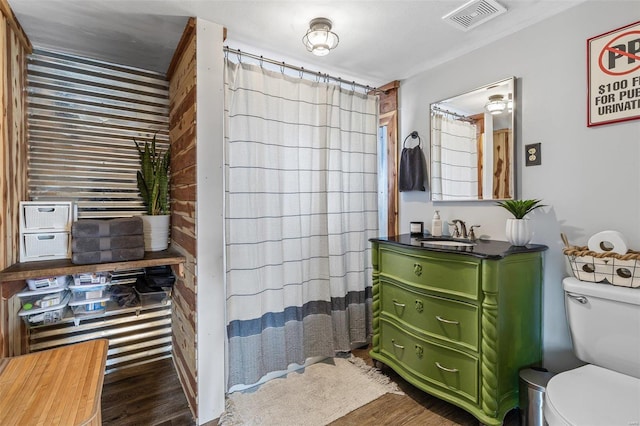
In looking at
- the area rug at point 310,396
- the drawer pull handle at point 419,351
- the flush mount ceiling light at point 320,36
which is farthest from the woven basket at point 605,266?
the flush mount ceiling light at point 320,36

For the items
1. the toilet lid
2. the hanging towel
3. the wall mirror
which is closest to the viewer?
the toilet lid

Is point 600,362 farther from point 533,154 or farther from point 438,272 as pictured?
point 533,154

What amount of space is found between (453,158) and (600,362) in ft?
4.74

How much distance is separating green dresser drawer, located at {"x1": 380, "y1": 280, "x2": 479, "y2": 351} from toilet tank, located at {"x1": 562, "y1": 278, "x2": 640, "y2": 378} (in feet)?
1.50

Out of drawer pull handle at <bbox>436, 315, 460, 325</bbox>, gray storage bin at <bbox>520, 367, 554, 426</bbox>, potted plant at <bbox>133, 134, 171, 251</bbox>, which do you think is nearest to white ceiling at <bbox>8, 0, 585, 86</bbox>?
potted plant at <bbox>133, 134, 171, 251</bbox>

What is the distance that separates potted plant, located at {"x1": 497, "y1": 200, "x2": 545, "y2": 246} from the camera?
175cm

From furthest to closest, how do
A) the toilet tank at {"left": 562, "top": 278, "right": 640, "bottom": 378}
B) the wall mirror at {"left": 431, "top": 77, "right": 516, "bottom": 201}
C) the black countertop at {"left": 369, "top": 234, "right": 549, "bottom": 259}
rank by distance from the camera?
the wall mirror at {"left": 431, "top": 77, "right": 516, "bottom": 201}, the black countertop at {"left": 369, "top": 234, "right": 549, "bottom": 259}, the toilet tank at {"left": 562, "top": 278, "right": 640, "bottom": 378}

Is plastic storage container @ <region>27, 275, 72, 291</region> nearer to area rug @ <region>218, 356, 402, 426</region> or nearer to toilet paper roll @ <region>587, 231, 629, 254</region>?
area rug @ <region>218, 356, 402, 426</region>

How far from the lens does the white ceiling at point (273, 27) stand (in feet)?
5.32

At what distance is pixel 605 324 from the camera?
1.42 meters

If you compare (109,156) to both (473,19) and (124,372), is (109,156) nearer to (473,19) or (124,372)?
(124,372)

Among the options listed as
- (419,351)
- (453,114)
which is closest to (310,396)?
(419,351)

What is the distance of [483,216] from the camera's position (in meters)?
2.12

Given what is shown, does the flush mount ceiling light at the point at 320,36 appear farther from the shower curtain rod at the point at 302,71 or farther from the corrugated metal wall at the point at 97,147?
the corrugated metal wall at the point at 97,147
